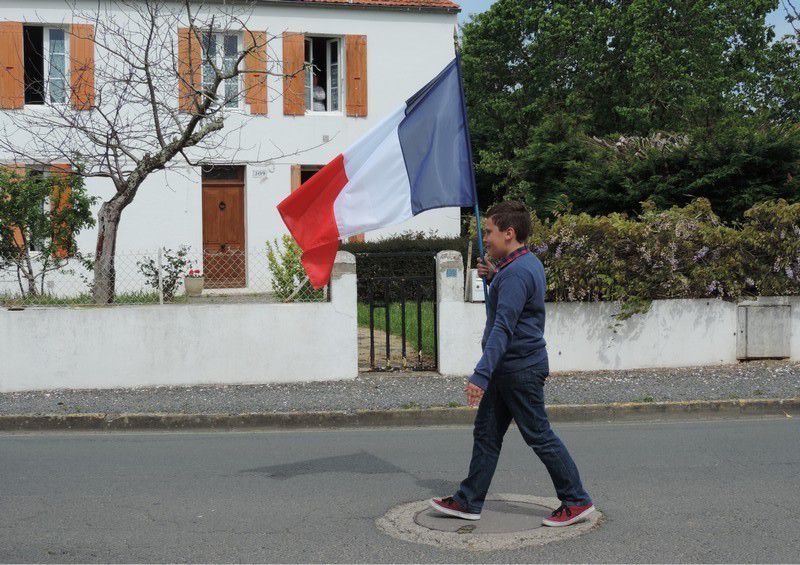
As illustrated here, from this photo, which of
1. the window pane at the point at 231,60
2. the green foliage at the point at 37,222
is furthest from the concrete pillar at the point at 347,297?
the window pane at the point at 231,60

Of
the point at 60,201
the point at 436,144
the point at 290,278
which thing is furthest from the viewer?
the point at 60,201

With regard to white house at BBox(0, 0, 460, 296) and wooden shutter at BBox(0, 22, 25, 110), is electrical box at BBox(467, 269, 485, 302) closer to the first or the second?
white house at BBox(0, 0, 460, 296)

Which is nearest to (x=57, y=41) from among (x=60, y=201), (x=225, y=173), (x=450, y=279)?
(x=225, y=173)

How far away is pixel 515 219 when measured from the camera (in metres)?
5.80

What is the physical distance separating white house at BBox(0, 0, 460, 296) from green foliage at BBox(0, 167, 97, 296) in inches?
285

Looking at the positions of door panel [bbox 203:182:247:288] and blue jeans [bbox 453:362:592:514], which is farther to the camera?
door panel [bbox 203:182:247:288]

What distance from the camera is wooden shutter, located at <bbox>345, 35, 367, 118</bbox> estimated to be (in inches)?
863

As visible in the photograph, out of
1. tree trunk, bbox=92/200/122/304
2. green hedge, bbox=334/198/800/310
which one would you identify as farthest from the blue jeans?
tree trunk, bbox=92/200/122/304

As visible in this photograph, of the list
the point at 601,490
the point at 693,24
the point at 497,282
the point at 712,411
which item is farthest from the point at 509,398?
the point at 693,24

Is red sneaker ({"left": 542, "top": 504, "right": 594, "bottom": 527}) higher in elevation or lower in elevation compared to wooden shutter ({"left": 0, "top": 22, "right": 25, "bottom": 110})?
lower

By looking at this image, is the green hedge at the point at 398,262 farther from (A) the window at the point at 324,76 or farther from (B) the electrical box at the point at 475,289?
(A) the window at the point at 324,76

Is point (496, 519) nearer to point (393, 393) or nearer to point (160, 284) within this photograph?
point (393, 393)

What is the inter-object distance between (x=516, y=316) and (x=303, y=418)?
4907 millimetres

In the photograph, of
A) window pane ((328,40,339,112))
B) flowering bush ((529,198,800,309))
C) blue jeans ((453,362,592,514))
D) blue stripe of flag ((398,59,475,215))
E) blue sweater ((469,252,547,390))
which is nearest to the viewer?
blue sweater ((469,252,547,390))
